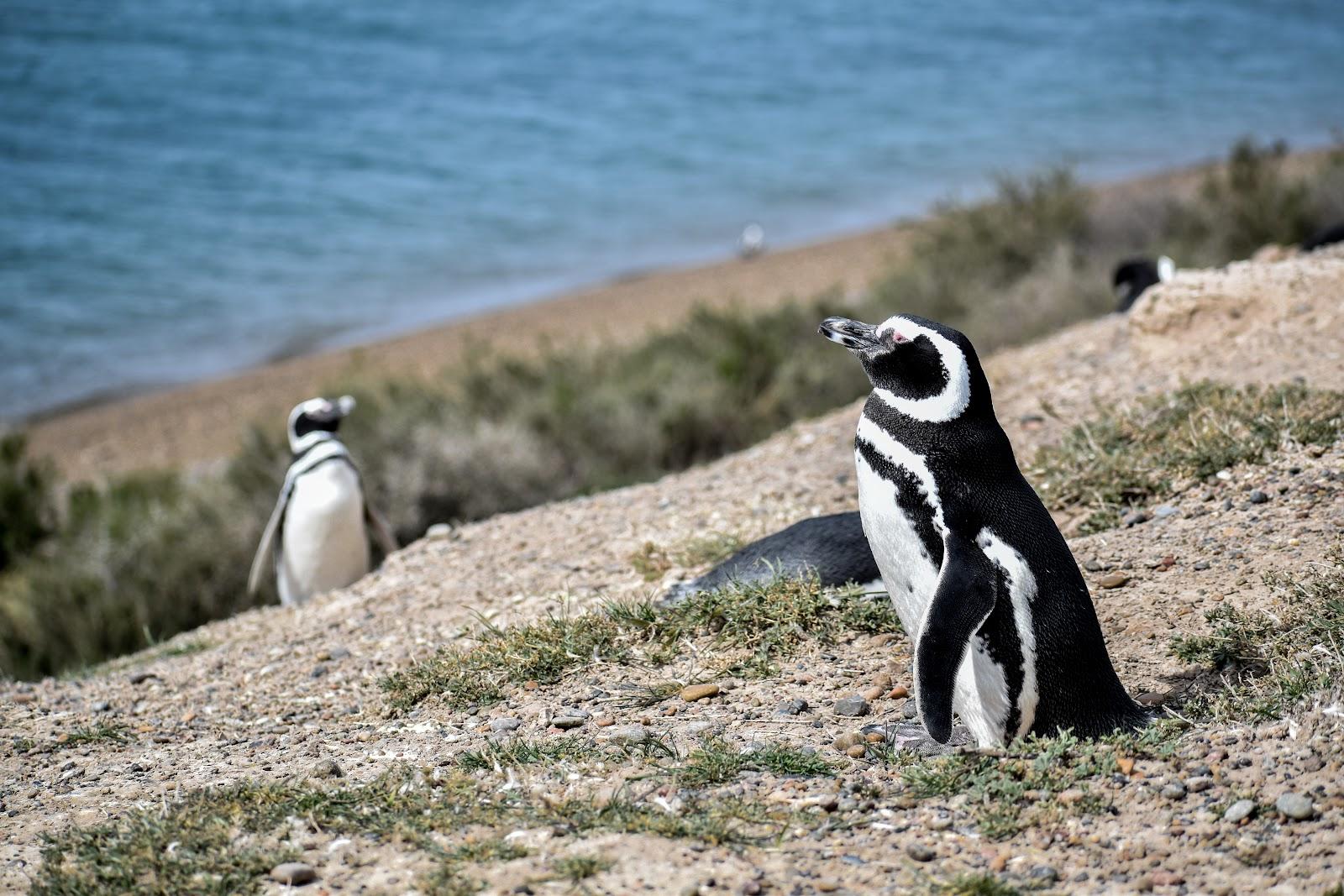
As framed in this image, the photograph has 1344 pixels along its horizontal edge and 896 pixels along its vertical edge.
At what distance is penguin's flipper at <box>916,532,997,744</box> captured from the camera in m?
2.94

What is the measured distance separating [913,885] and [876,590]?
64.9 inches

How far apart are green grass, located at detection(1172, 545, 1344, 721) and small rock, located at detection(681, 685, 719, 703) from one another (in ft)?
4.01

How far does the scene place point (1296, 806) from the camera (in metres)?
2.67

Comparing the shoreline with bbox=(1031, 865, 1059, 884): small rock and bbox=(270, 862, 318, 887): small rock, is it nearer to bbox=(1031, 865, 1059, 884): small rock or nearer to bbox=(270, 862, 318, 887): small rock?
bbox=(270, 862, 318, 887): small rock

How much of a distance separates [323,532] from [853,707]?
4.06 meters

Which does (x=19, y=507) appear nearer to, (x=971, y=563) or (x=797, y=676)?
(x=797, y=676)

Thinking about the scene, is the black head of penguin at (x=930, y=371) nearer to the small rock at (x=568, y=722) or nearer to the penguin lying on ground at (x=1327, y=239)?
the small rock at (x=568, y=722)

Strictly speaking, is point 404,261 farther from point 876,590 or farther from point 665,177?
point 876,590

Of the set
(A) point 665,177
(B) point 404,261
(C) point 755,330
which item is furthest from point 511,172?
(C) point 755,330

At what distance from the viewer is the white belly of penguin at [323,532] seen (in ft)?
22.0

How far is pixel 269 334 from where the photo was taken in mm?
13906

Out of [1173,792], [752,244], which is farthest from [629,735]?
[752,244]

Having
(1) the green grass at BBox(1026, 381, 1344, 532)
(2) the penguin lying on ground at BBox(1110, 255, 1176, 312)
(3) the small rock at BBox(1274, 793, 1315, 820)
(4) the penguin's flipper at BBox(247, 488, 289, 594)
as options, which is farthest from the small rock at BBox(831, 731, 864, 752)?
(2) the penguin lying on ground at BBox(1110, 255, 1176, 312)

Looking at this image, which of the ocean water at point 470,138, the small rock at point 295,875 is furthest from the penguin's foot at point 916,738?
the ocean water at point 470,138
